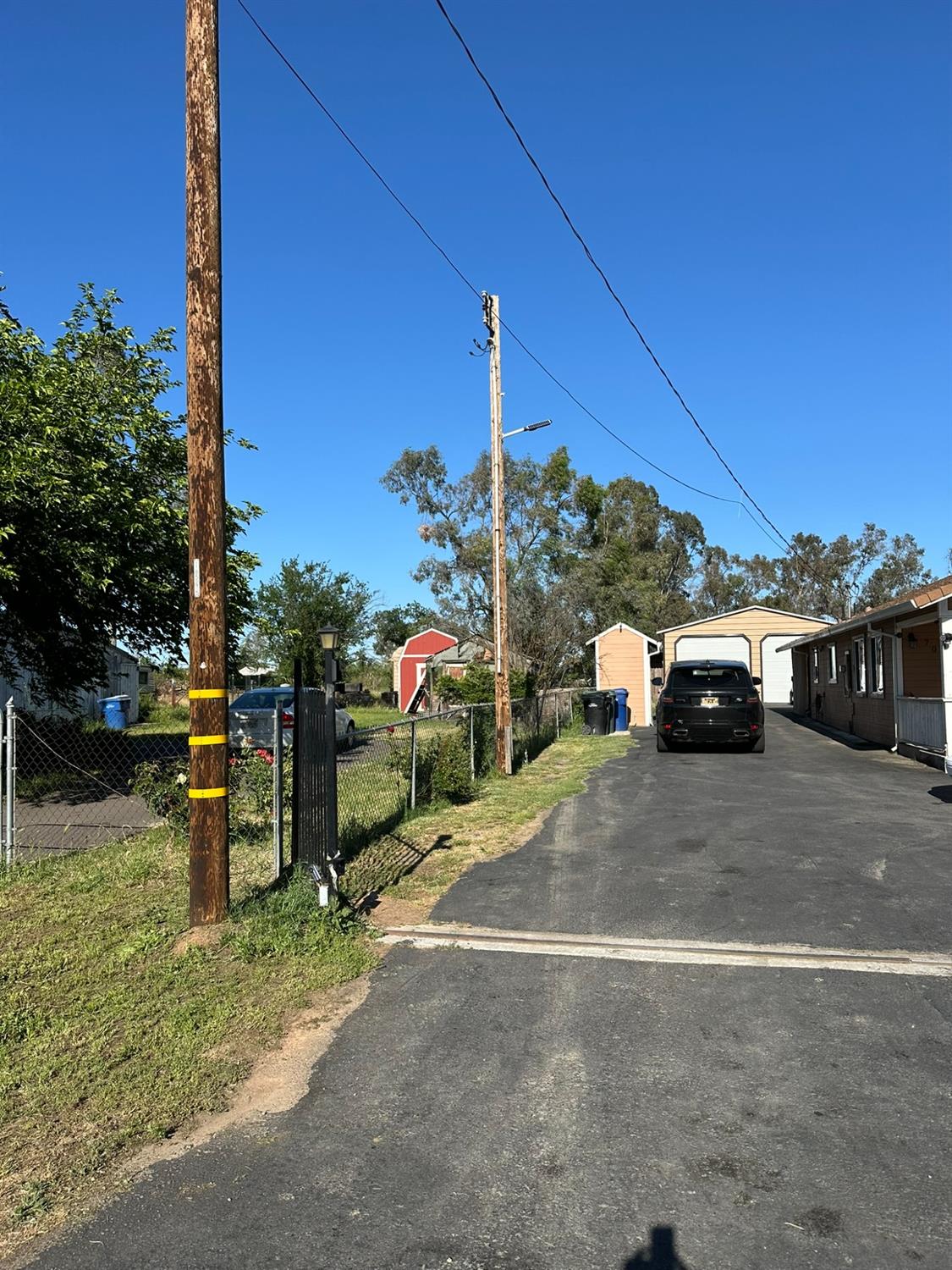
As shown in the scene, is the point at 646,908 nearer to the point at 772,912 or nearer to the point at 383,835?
the point at 772,912

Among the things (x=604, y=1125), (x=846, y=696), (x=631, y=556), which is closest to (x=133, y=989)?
(x=604, y=1125)

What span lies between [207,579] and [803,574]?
7302 centimetres

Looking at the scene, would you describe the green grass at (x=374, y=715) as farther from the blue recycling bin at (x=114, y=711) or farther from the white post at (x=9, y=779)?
the white post at (x=9, y=779)

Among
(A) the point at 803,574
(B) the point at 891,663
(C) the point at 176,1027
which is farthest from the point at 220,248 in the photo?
(A) the point at 803,574

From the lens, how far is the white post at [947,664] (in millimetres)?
14406

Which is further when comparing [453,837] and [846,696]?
[846,696]

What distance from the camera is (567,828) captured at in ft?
33.6

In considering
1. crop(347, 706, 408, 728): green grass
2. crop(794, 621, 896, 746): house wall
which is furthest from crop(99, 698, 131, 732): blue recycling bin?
crop(794, 621, 896, 746): house wall

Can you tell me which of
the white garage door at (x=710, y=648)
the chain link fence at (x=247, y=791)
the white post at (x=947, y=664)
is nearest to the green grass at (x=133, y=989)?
the chain link fence at (x=247, y=791)

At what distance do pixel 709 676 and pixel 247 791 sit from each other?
36.9 ft

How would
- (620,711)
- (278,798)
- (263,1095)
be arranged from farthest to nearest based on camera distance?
1. (620,711)
2. (278,798)
3. (263,1095)

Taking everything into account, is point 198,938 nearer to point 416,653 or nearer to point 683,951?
point 683,951

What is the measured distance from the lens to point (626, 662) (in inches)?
1259

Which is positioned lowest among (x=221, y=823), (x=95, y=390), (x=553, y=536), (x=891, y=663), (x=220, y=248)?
A: (x=221, y=823)
